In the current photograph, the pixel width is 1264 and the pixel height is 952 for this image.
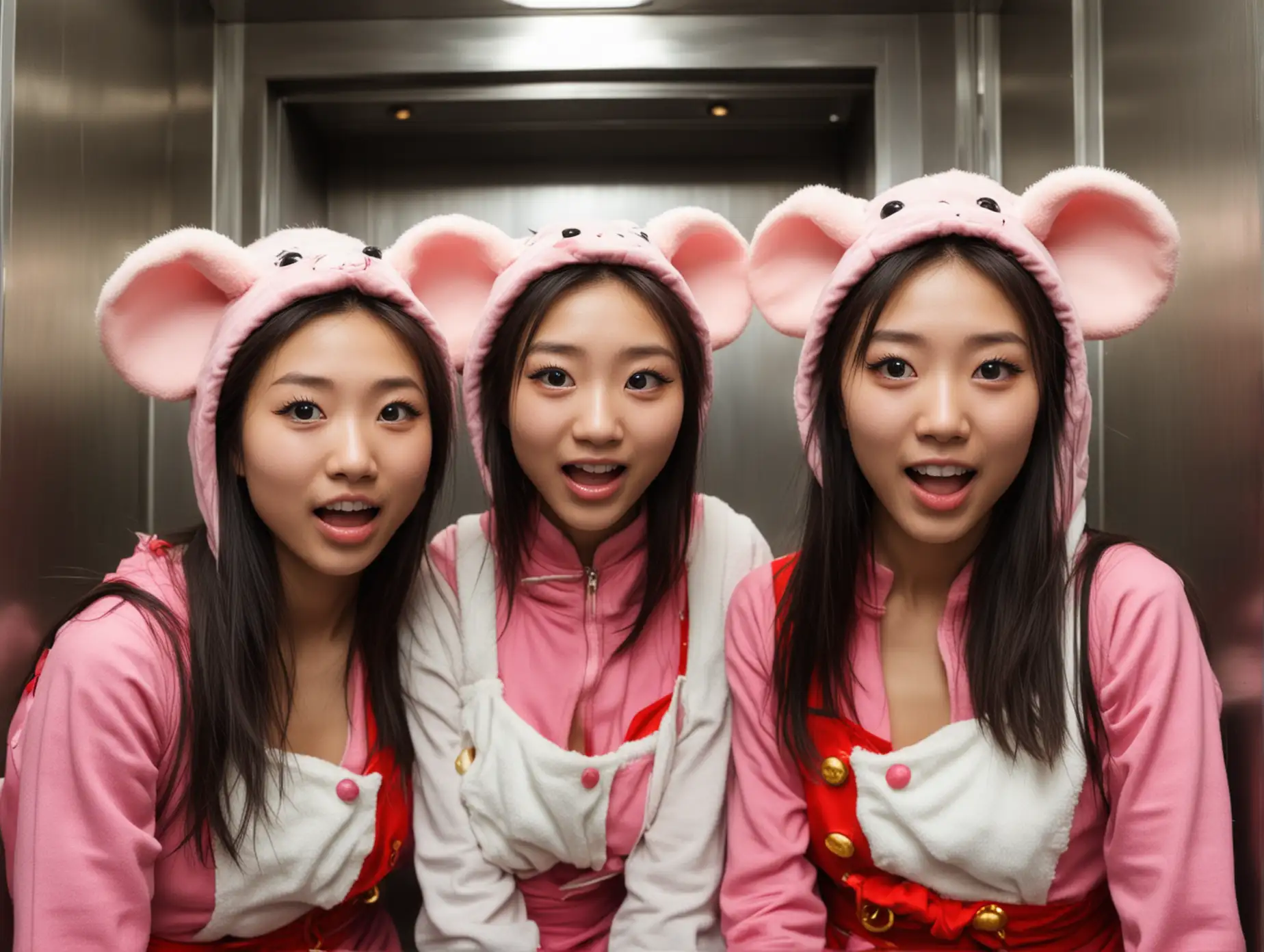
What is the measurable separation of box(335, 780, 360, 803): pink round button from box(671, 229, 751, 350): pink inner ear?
0.66 m

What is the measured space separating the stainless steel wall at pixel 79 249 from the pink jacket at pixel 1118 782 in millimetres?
783

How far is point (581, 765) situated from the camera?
1.34 meters

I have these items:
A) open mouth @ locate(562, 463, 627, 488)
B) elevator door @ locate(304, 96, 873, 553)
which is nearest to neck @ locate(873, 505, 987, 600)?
open mouth @ locate(562, 463, 627, 488)

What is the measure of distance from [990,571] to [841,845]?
0.33m

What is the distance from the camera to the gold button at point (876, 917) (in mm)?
1283

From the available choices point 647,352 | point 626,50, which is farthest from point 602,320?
point 626,50

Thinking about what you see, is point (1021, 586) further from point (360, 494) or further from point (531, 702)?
point (360, 494)

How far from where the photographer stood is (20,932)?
3.71 feet

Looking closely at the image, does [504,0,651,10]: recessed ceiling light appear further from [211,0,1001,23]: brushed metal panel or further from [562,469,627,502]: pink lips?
[562,469,627,502]: pink lips

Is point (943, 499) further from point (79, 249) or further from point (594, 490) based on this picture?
point (79, 249)

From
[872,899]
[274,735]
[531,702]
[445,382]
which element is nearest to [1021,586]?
[872,899]

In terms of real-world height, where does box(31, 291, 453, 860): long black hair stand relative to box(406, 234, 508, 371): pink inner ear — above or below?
below

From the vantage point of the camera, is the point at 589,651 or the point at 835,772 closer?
the point at 835,772

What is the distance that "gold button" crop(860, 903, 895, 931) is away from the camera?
1283 mm
